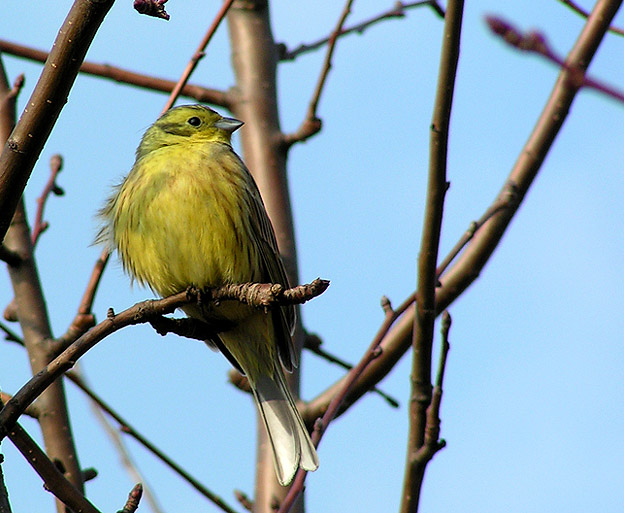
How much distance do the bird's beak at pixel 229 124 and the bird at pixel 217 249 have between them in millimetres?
302

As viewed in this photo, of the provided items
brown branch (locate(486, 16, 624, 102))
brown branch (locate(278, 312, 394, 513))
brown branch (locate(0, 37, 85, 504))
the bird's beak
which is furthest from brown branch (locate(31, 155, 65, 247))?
brown branch (locate(486, 16, 624, 102))

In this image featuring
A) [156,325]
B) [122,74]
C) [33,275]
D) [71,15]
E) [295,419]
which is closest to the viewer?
[71,15]

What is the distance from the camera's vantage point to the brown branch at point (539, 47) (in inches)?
47.3

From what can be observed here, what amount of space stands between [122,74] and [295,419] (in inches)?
91.0

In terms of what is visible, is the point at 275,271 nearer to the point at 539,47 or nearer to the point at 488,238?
the point at 488,238

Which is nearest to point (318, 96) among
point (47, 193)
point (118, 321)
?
point (47, 193)

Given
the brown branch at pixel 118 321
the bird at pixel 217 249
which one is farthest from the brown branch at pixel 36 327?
the brown branch at pixel 118 321

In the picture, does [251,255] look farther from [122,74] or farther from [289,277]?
[122,74]

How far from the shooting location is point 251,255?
14.5 ft

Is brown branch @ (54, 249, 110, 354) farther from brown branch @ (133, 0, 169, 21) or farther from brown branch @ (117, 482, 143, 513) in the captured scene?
brown branch @ (133, 0, 169, 21)

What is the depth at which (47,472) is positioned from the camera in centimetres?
265

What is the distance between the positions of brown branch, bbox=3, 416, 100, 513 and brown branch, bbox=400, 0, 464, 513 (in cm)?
111

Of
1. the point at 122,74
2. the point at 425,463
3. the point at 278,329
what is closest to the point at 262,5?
the point at 122,74

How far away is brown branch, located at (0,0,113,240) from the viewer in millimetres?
2283
